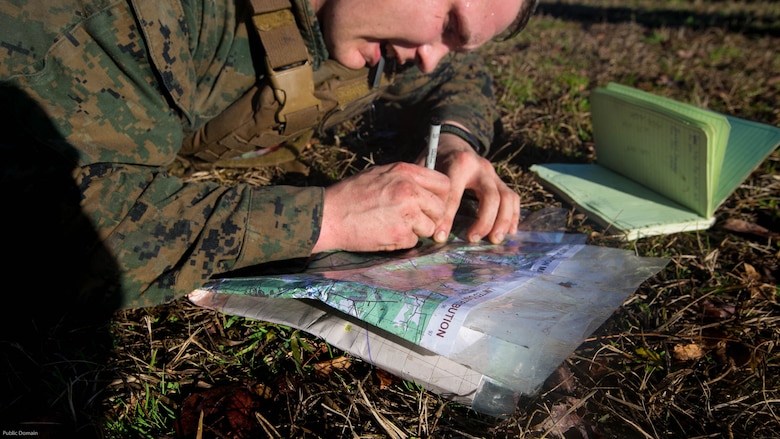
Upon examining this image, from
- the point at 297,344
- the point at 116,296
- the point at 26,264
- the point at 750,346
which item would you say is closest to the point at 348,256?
the point at 297,344

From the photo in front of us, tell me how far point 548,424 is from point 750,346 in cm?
72

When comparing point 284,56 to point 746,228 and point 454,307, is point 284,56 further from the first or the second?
point 746,228

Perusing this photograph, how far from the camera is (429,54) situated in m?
1.89

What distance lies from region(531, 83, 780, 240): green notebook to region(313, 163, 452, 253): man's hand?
0.80 m

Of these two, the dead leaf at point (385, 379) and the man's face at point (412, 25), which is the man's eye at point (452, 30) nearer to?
the man's face at point (412, 25)

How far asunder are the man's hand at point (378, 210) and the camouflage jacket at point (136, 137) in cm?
6

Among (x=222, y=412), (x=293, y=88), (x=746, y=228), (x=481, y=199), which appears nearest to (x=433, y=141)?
(x=481, y=199)

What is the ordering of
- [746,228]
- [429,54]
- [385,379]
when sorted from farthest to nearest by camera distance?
[746,228] < [429,54] < [385,379]

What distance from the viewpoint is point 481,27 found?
69.2 inches

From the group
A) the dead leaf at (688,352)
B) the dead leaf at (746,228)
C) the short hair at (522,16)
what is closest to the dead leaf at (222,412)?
the dead leaf at (688,352)

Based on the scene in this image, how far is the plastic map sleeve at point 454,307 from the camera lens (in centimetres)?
120

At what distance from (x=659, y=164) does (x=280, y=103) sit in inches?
59.5

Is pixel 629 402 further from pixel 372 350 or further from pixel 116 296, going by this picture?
pixel 116 296

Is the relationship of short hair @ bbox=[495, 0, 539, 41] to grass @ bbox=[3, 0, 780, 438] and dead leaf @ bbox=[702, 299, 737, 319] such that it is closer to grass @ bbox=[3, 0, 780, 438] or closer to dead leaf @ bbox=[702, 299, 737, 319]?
grass @ bbox=[3, 0, 780, 438]
